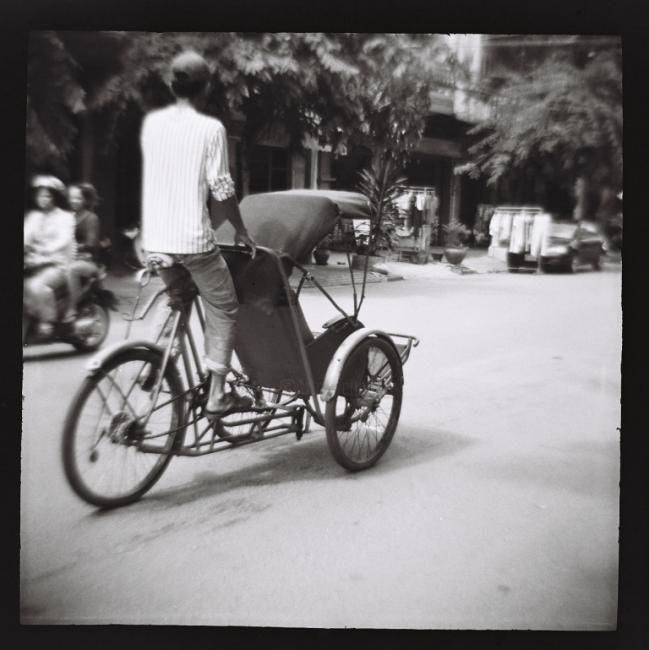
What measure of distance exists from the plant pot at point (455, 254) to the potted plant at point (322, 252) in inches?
24.1

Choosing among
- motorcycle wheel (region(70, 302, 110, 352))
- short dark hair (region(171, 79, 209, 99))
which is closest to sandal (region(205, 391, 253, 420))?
motorcycle wheel (region(70, 302, 110, 352))

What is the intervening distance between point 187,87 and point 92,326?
108cm

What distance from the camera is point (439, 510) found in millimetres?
3461

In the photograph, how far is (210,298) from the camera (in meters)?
3.29

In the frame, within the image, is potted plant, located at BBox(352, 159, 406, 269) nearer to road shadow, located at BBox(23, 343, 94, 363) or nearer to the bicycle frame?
the bicycle frame

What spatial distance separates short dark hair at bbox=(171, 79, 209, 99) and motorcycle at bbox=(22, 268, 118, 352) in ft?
2.69

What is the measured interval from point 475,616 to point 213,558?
0.99m

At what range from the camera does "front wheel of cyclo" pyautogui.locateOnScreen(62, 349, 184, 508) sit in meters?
2.97

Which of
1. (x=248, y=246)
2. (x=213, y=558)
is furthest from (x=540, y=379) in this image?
(x=213, y=558)

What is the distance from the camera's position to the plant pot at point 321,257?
12.5 feet

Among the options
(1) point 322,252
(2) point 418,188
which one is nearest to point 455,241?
(2) point 418,188

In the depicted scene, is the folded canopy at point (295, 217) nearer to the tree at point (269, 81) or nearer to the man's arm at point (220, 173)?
the tree at point (269, 81)

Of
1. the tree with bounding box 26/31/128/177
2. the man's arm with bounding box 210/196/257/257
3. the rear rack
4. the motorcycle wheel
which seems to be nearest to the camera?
the tree with bounding box 26/31/128/177

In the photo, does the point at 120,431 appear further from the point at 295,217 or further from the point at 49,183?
the point at 295,217
